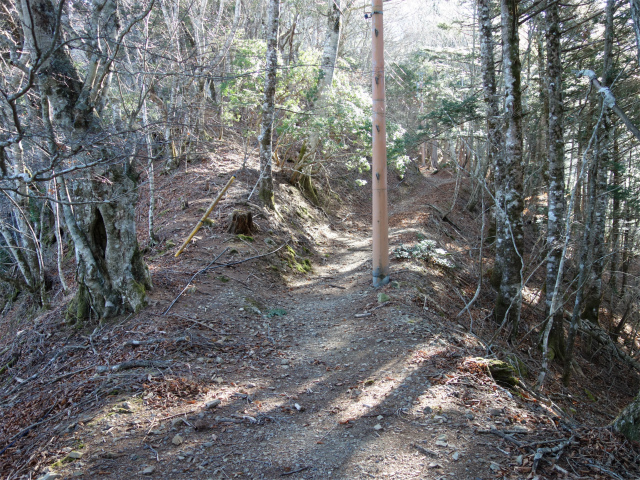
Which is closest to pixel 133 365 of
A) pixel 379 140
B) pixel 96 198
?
pixel 96 198

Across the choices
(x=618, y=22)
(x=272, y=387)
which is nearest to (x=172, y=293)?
(x=272, y=387)

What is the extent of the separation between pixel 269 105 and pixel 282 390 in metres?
8.13

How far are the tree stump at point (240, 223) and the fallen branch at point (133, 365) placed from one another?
521 centimetres

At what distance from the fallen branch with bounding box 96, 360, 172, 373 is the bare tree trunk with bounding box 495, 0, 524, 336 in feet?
19.0

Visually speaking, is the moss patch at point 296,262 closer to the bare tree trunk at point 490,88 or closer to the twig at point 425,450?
the bare tree trunk at point 490,88

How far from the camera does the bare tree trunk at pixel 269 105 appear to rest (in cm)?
1032

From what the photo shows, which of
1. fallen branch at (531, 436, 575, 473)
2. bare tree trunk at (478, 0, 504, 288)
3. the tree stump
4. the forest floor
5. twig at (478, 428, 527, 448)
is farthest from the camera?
the tree stump

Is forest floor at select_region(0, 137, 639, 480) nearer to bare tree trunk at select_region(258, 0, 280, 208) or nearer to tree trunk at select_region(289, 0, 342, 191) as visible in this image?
bare tree trunk at select_region(258, 0, 280, 208)

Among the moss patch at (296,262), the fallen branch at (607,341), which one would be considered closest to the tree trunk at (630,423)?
the moss patch at (296,262)

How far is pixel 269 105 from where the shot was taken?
1078cm

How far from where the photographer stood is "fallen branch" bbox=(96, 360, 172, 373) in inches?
186

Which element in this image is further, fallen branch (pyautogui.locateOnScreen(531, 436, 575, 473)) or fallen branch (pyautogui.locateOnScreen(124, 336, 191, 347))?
fallen branch (pyautogui.locateOnScreen(124, 336, 191, 347))

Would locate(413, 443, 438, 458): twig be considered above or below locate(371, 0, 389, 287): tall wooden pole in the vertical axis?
below

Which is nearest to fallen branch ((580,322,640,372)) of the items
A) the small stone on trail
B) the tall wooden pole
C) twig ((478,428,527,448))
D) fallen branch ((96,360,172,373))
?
the tall wooden pole
